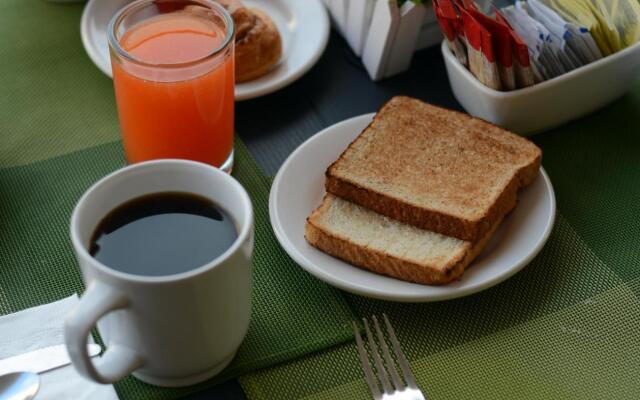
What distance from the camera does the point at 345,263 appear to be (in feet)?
3.51

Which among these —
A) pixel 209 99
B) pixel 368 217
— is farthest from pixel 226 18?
pixel 368 217

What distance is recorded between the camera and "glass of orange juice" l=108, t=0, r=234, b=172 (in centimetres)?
110

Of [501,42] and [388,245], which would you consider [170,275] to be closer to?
[388,245]

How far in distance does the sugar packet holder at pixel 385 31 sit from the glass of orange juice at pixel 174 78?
1.05 feet

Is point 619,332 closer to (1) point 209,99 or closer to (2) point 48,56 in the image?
(1) point 209,99

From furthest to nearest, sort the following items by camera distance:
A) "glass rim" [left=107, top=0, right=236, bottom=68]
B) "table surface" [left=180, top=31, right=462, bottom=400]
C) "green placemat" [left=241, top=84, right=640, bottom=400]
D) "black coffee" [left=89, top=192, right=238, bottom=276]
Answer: "table surface" [left=180, top=31, right=462, bottom=400], "glass rim" [left=107, top=0, right=236, bottom=68], "green placemat" [left=241, top=84, right=640, bottom=400], "black coffee" [left=89, top=192, right=238, bottom=276]

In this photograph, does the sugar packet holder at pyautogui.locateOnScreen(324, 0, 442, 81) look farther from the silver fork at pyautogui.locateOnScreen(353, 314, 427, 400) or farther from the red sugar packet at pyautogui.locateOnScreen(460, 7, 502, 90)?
the silver fork at pyautogui.locateOnScreen(353, 314, 427, 400)

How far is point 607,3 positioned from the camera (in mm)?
1300

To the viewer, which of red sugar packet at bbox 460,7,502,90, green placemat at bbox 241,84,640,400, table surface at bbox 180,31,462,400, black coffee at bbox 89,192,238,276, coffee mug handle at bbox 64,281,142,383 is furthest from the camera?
table surface at bbox 180,31,462,400

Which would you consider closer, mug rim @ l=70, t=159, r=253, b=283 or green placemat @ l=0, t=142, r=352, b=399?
mug rim @ l=70, t=159, r=253, b=283

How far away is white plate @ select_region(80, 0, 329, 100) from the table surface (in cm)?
4

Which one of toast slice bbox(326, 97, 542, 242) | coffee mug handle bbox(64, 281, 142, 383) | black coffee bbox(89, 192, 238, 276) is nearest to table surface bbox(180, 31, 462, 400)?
toast slice bbox(326, 97, 542, 242)

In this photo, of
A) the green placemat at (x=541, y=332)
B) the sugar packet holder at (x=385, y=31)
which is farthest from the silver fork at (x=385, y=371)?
the sugar packet holder at (x=385, y=31)

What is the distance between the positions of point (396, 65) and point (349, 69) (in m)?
0.09
